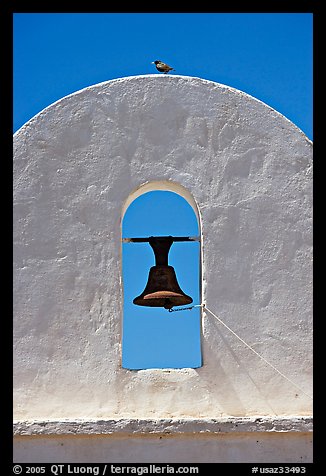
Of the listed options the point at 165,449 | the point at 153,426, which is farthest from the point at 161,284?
the point at 165,449

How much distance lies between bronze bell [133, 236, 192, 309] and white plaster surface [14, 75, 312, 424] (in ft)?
1.43

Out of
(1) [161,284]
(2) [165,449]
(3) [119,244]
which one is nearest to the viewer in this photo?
(2) [165,449]

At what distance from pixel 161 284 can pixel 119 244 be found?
54 cm

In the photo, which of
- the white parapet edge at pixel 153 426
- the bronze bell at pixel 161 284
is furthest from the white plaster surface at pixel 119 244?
the bronze bell at pixel 161 284

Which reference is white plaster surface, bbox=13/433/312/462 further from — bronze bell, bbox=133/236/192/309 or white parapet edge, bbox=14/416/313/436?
bronze bell, bbox=133/236/192/309

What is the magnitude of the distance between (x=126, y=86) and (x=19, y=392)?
212cm

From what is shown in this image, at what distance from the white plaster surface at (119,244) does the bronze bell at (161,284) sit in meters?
0.44

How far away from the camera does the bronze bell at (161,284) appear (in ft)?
28.1

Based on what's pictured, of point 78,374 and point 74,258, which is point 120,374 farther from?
point 74,258

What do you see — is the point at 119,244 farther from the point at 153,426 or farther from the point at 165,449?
the point at 165,449

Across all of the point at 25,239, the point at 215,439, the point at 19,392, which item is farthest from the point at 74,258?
the point at 215,439

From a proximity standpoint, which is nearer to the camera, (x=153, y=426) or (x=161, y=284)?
(x=153, y=426)

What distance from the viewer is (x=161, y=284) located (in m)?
8.61

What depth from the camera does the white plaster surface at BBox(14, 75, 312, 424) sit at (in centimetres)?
798
